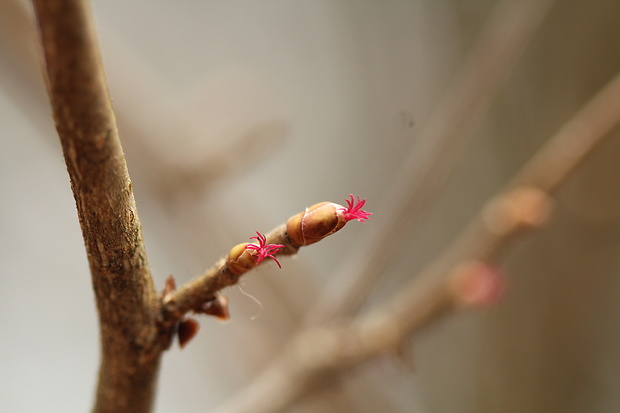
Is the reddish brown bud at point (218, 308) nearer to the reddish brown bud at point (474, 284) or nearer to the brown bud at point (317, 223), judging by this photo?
the brown bud at point (317, 223)

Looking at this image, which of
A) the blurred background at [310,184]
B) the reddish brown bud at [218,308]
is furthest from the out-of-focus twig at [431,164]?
the reddish brown bud at [218,308]

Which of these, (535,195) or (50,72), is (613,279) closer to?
(535,195)

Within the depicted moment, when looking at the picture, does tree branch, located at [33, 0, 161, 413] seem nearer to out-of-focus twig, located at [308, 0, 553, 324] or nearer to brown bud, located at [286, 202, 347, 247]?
brown bud, located at [286, 202, 347, 247]

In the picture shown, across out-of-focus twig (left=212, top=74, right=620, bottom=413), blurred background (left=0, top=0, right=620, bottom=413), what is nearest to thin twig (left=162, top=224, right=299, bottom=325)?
out-of-focus twig (left=212, top=74, right=620, bottom=413)

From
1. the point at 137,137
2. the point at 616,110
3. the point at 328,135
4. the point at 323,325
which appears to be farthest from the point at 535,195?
the point at 328,135

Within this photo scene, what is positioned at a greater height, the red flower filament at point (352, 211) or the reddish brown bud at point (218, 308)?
the reddish brown bud at point (218, 308)
